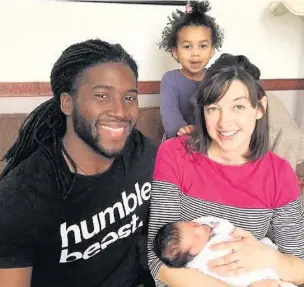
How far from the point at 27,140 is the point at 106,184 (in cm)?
28

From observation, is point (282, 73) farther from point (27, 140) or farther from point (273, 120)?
point (27, 140)

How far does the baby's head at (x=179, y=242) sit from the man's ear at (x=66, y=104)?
0.43 meters

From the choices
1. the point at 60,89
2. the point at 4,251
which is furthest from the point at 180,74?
the point at 4,251

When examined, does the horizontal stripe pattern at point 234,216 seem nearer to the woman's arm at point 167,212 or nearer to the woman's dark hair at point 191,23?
the woman's arm at point 167,212

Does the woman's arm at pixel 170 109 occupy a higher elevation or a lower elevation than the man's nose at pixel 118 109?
lower

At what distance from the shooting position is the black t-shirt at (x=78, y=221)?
1.05 m

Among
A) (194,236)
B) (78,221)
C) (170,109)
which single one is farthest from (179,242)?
(170,109)

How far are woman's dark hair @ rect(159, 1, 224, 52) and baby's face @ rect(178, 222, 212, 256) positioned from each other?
1.26 metres

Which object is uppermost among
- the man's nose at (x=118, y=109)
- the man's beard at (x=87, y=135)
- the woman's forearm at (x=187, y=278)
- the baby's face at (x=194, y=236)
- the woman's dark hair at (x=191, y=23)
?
the woman's dark hair at (x=191, y=23)

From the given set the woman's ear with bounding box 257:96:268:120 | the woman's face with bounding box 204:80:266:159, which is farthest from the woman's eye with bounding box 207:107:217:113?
the woman's ear with bounding box 257:96:268:120

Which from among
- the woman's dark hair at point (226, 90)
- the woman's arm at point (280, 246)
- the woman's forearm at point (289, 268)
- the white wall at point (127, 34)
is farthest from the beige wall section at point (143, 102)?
the woman's forearm at point (289, 268)

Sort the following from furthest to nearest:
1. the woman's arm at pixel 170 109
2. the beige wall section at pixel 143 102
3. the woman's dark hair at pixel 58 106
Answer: the beige wall section at pixel 143 102 → the woman's arm at pixel 170 109 → the woman's dark hair at pixel 58 106

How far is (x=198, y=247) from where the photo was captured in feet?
4.01

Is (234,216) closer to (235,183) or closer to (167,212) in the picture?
(235,183)
